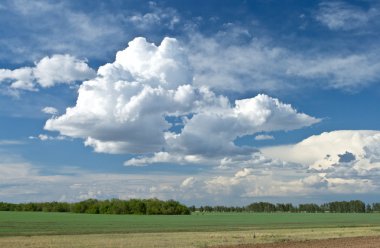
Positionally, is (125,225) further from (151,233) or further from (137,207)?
(137,207)

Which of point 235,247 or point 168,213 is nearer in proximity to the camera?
point 235,247

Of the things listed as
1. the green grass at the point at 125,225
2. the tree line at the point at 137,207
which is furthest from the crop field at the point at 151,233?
the tree line at the point at 137,207

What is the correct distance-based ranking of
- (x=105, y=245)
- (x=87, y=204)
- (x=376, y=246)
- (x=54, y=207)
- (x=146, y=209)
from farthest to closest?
1. (x=54, y=207)
2. (x=87, y=204)
3. (x=146, y=209)
4. (x=105, y=245)
5. (x=376, y=246)

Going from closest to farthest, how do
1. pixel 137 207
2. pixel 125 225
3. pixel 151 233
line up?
pixel 151 233, pixel 125 225, pixel 137 207

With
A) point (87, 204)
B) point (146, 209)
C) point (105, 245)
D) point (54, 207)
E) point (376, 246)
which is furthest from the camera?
point (54, 207)

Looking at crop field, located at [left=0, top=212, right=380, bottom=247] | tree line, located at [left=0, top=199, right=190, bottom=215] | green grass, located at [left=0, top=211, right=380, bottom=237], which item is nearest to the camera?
crop field, located at [left=0, top=212, right=380, bottom=247]

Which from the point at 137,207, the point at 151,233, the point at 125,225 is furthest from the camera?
the point at 137,207

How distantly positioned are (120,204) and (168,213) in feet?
52.2

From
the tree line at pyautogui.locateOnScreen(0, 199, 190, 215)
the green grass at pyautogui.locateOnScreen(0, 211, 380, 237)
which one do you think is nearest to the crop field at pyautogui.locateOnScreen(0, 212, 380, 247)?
the green grass at pyautogui.locateOnScreen(0, 211, 380, 237)

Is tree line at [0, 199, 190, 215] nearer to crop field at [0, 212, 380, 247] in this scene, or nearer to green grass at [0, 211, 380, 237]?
green grass at [0, 211, 380, 237]

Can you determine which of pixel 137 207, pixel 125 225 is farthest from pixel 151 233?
pixel 137 207

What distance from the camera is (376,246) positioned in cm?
3731

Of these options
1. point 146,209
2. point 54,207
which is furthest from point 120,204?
point 54,207

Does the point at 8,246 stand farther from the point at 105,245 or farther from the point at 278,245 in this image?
the point at 278,245
